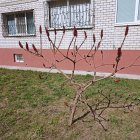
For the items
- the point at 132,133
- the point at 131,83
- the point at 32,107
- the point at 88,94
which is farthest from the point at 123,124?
the point at 131,83

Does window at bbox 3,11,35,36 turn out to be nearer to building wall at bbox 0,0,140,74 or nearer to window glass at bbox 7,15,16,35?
window glass at bbox 7,15,16,35

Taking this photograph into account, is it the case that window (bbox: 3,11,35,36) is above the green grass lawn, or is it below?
above

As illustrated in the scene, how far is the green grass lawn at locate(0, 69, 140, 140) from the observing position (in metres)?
3.45

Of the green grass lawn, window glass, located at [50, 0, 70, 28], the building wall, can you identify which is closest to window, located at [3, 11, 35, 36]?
the building wall

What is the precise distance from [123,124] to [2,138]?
6.81ft

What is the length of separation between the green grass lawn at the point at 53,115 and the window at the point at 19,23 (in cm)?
326

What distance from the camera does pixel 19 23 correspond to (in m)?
9.15

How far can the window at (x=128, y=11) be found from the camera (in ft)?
20.8

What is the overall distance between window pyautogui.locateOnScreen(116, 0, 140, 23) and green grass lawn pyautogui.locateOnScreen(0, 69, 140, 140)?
1.90m

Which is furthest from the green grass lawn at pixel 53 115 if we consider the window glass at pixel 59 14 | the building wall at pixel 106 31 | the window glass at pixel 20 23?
the window glass at pixel 20 23

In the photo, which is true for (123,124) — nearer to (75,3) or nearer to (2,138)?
(2,138)

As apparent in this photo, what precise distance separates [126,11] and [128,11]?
0.06 m

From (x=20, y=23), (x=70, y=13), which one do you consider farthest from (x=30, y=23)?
(x=70, y=13)

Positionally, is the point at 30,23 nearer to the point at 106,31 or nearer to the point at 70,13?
the point at 70,13
